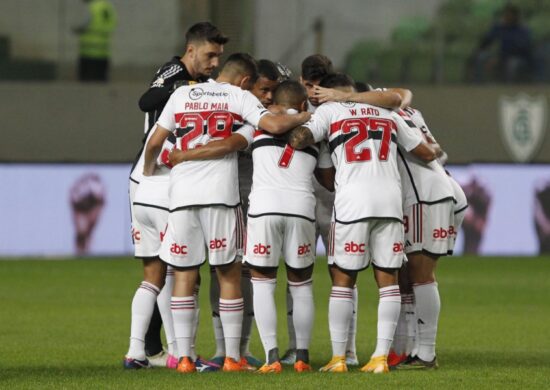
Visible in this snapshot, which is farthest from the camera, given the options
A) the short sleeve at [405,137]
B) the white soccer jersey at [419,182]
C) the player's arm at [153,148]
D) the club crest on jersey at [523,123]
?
the club crest on jersey at [523,123]

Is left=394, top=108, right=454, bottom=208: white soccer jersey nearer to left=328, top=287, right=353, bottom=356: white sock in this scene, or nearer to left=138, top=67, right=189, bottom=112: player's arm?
left=328, top=287, right=353, bottom=356: white sock

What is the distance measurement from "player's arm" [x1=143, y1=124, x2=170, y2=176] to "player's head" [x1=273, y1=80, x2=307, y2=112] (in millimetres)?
705

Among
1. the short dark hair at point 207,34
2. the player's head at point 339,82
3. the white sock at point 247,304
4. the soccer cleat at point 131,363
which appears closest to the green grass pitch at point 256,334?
the soccer cleat at point 131,363

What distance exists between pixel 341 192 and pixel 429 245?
798mm

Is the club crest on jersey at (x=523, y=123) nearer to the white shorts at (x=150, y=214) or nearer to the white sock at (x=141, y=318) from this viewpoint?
the white shorts at (x=150, y=214)

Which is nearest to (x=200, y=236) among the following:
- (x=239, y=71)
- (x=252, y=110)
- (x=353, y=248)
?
(x=252, y=110)

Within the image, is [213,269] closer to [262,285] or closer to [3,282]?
[262,285]

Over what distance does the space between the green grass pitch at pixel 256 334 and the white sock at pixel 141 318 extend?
0.49ft

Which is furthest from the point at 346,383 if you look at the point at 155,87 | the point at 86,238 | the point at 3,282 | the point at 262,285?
the point at 86,238

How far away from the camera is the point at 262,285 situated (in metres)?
7.81

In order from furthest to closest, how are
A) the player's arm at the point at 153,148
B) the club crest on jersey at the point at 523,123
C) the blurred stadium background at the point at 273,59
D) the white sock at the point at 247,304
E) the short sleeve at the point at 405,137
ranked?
the club crest on jersey at the point at 523,123 → the blurred stadium background at the point at 273,59 → the white sock at the point at 247,304 → the short sleeve at the point at 405,137 → the player's arm at the point at 153,148

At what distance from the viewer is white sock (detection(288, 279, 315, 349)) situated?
7.85 m

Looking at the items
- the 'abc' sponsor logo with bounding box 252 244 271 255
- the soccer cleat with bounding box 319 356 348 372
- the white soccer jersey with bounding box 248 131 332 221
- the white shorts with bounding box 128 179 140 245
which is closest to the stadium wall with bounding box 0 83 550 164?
the white shorts with bounding box 128 179 140 245

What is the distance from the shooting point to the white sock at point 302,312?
25.8 feet
